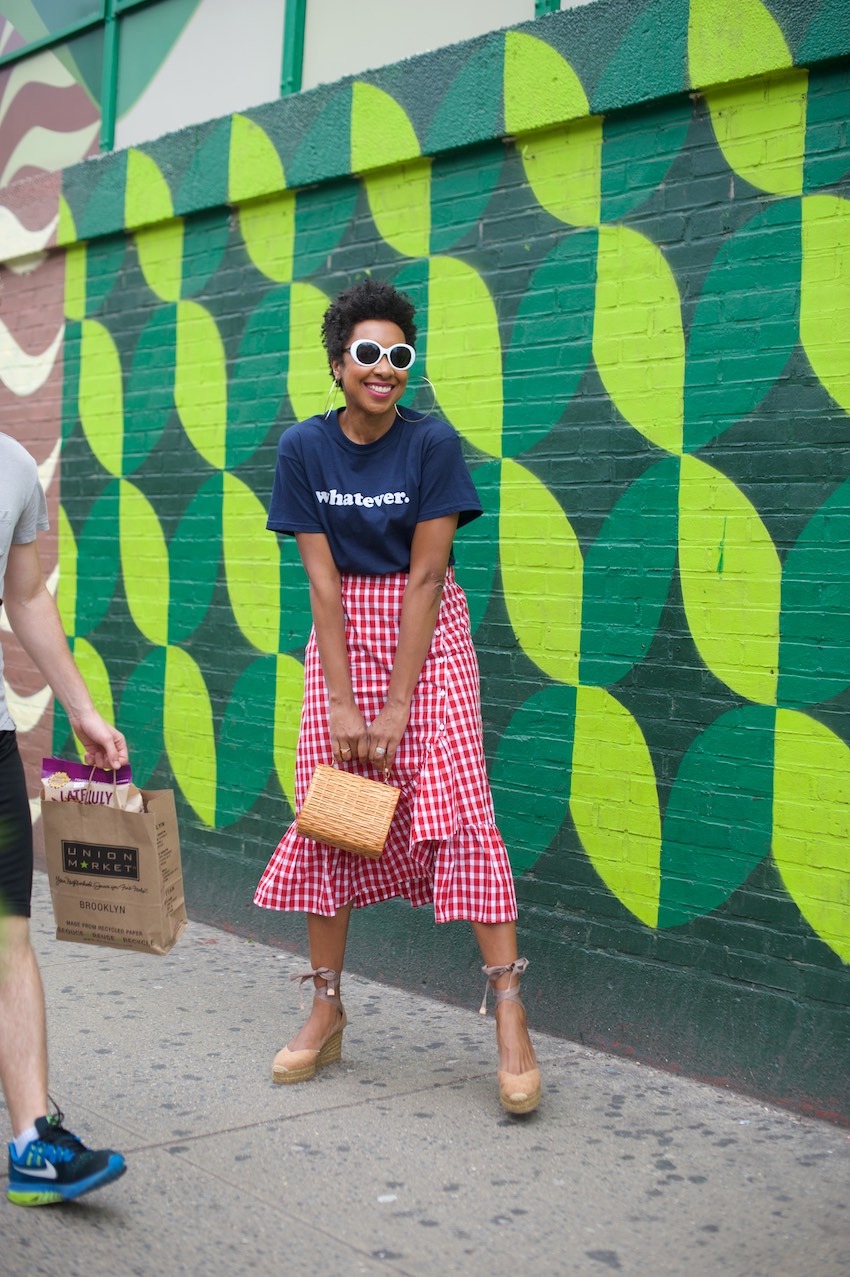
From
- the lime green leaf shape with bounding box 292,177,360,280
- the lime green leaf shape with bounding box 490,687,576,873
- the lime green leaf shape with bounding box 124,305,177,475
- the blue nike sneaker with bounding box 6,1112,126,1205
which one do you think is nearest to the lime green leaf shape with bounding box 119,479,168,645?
the lime green leaf shape with bounding box 124,305,177,475

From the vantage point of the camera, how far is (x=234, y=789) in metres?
6.06

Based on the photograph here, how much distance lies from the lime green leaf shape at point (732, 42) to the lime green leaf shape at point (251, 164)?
6.68ft

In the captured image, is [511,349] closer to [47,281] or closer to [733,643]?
[733,643]

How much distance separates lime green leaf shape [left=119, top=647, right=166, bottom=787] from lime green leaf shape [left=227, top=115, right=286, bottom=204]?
202cm

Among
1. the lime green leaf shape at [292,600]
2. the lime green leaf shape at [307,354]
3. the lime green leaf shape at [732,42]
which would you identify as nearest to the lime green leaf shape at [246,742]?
the lime green leaf shape at [292,600]

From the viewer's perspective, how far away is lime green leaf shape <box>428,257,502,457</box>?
16.4 ft

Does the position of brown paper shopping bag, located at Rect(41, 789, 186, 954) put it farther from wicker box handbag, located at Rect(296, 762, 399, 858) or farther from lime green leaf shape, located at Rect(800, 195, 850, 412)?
lime green leaf shape, located at Rect(800, 195, 850, 412)

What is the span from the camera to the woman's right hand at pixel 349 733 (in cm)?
404

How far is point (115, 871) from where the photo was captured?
361 cm

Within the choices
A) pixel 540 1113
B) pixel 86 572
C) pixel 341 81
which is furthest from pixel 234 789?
pixel 341 81

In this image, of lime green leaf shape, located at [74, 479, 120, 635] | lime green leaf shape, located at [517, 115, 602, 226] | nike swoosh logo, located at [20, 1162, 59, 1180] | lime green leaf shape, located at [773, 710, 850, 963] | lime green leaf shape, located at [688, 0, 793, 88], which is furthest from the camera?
lime green leaf shape, located at [74, 479, 120, 635]

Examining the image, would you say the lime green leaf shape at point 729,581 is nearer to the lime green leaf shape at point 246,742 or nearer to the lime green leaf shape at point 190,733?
the lime green leaf shape at point 246,742

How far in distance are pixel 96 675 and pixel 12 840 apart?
358 centimetres

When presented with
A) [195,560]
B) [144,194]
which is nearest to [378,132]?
[144,194]
